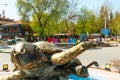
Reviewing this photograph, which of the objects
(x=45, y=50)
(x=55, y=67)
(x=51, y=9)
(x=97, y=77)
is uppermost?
(x=51, y=9)

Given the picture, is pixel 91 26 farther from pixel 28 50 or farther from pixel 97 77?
pixel 28 50

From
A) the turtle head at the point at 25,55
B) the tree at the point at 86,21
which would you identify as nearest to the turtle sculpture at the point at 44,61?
the turtle head at the point at 25,55

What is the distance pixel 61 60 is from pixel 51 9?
2723 cm

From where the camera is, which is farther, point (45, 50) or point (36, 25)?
point (36, 25)

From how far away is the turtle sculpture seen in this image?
398 centimetres

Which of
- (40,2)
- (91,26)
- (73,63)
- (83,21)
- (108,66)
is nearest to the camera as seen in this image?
(73,63)

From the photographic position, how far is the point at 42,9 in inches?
1208

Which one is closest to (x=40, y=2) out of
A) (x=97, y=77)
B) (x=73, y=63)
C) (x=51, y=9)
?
(x=51, y=9)

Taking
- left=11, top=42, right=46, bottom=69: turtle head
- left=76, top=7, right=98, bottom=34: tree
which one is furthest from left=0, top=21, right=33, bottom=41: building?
left=11, top=42, right=46, bottom=69: turtle head

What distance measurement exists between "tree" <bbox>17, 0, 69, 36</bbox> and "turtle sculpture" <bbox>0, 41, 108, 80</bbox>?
2598cm

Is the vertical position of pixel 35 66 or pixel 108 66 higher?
pixel 35 66

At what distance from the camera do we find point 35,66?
429cm

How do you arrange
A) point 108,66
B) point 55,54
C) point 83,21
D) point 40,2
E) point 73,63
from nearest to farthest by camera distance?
point 55,54
point 73,63
point 108,66
point 40,2
point 83,21

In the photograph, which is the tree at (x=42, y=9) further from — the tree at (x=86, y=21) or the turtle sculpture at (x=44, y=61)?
the turtle sculpture at (x=44, y=61)
